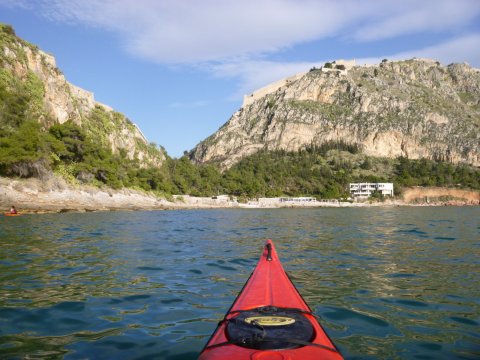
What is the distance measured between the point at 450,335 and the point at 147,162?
95628mm

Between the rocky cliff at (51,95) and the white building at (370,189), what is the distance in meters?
94.5

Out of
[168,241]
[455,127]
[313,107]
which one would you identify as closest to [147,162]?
[168,241]

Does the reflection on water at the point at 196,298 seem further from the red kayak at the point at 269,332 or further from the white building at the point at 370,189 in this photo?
the white building at the point at 370,189

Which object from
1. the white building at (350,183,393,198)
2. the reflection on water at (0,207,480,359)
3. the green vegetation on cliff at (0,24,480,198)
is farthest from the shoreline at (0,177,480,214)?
the white building at (350,183,393,198)

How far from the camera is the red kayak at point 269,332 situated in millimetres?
3678

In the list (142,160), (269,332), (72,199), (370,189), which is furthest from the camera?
(370,189)

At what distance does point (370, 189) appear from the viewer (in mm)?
148750

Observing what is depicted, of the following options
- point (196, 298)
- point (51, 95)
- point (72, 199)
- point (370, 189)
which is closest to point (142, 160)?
point (51, 95)

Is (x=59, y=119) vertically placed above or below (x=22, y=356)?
above

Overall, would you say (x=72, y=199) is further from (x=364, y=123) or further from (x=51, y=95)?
(x=364, y=123)

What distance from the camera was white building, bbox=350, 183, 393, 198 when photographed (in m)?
148

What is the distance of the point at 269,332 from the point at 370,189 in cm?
15398

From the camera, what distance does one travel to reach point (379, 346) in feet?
17.6

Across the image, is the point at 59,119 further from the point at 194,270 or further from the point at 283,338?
the point at 283,338
